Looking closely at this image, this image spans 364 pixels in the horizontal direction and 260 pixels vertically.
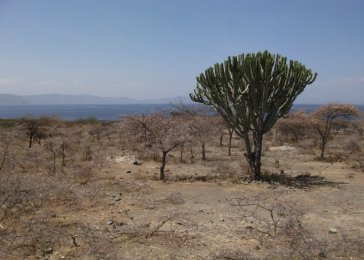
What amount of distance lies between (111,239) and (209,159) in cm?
1406

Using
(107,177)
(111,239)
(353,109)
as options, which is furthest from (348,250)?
(353,109)

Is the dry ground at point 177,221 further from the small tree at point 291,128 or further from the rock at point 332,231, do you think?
the small tree at point 291,128

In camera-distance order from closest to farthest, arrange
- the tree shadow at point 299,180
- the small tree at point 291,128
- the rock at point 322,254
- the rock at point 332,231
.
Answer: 1. the rock at point 322,254
2. the rock at point 332,231
3. the tree shadow at point 299,180
4. the small tree at point 291,128

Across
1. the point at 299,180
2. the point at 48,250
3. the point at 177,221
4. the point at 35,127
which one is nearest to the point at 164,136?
the point at 299,180

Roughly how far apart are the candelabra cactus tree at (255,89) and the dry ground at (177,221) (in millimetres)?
2455

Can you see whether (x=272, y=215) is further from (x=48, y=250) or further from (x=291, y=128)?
(x=291, y=128)

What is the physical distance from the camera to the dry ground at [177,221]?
6.35 meters

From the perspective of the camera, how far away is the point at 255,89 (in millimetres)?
13336

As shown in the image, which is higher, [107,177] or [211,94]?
[211,94]

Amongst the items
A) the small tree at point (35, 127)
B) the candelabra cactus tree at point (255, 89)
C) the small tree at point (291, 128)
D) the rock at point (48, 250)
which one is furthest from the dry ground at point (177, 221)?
the small tree at point (291, 128)

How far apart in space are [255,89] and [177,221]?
7175 mm

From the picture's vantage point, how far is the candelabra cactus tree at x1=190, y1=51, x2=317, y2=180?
12953mm

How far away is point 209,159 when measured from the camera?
67.5 feet

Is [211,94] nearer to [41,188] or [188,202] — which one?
[188,202]
